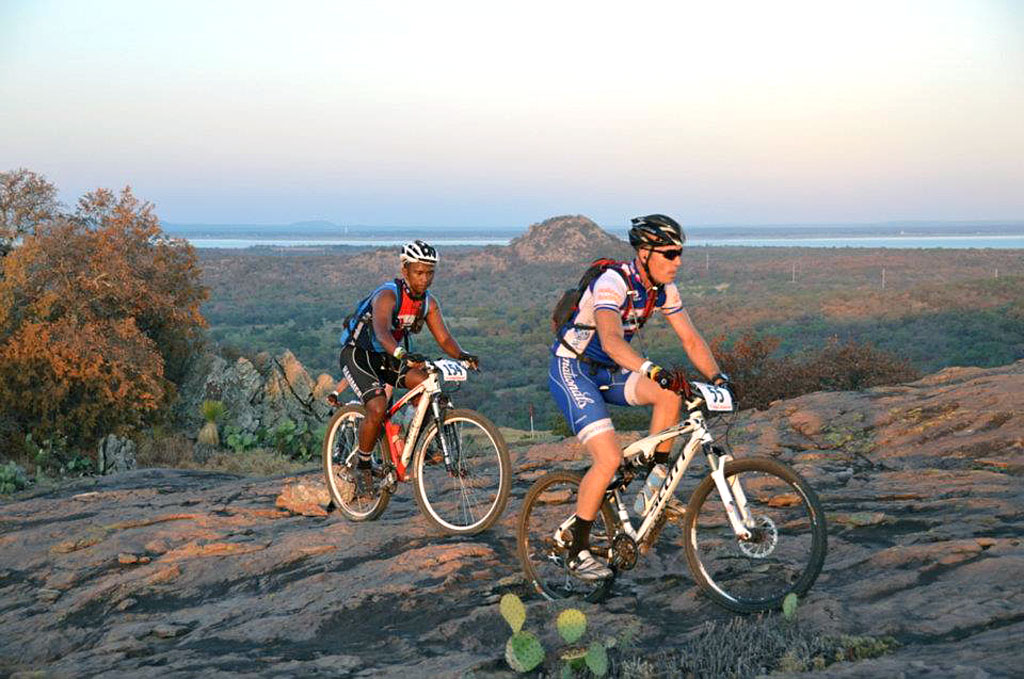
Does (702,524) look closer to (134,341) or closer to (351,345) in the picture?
(351,345)

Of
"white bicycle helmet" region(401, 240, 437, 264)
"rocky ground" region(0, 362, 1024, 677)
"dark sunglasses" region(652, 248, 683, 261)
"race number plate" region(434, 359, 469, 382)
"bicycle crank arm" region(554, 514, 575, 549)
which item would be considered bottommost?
"rocky ground" region(0, 362, 1024, 677)

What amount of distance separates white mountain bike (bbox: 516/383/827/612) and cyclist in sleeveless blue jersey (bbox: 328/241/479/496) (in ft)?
6.84

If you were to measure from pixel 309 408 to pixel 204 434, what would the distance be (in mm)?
3277

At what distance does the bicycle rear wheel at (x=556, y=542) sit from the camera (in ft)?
20.6

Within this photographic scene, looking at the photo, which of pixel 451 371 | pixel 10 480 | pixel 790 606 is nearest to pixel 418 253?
pixel 451 371

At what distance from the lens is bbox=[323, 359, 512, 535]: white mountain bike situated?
7.95m

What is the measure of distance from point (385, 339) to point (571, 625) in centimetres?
341

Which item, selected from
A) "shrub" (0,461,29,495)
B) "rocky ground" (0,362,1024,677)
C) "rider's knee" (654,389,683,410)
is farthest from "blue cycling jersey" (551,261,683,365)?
"shrub" (0,461,29,495)

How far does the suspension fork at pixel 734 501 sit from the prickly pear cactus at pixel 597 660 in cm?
106

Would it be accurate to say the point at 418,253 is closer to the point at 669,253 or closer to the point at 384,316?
the point at 384,316

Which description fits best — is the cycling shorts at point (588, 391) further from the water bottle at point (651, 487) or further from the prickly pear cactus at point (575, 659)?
the prickly pear cactus at point (575, 659)

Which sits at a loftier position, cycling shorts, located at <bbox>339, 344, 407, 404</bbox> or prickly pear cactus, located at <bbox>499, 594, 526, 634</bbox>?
cycling shorts, located at <bbox>339, 344, 407, 404</bbox>

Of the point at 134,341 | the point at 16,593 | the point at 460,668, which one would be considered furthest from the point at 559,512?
the point at 134,341

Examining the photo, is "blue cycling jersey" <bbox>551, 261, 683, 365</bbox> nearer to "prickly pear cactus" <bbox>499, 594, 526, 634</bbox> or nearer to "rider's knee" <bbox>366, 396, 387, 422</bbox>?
"prickly pear cactus" <bbox>499, 594, 526, 634</bbox>
